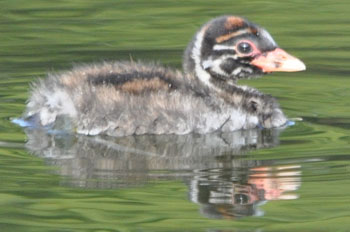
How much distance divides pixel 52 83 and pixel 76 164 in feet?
4.60

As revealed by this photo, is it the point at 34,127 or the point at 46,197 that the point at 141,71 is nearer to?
the point at 34,127

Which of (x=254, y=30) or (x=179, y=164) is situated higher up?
(x=254, y=30)

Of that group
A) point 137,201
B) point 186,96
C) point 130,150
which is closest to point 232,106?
point 186,96

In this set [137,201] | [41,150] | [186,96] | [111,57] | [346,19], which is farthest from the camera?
[346,19]

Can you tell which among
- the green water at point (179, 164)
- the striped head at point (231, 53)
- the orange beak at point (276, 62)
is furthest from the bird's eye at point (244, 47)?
the green water at point (179, 164)

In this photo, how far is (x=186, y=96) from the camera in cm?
1048

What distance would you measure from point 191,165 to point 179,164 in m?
0.10

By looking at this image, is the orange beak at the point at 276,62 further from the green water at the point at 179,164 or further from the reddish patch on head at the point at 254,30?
the green water at the point at 179,164

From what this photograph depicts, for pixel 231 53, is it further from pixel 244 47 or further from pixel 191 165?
pixel 191 165

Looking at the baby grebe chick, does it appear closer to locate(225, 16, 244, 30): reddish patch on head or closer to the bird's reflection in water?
locate(225, 16, 244, 30): reddish patch on head

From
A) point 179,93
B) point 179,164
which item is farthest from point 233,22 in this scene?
point 179,164

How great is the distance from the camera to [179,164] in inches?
368

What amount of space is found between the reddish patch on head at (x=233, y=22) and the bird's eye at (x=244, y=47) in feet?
0.53

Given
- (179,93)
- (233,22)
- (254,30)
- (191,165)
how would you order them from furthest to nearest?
1. (254,30)
2. (233,22)
3. (179,93)
4. (191,165)
